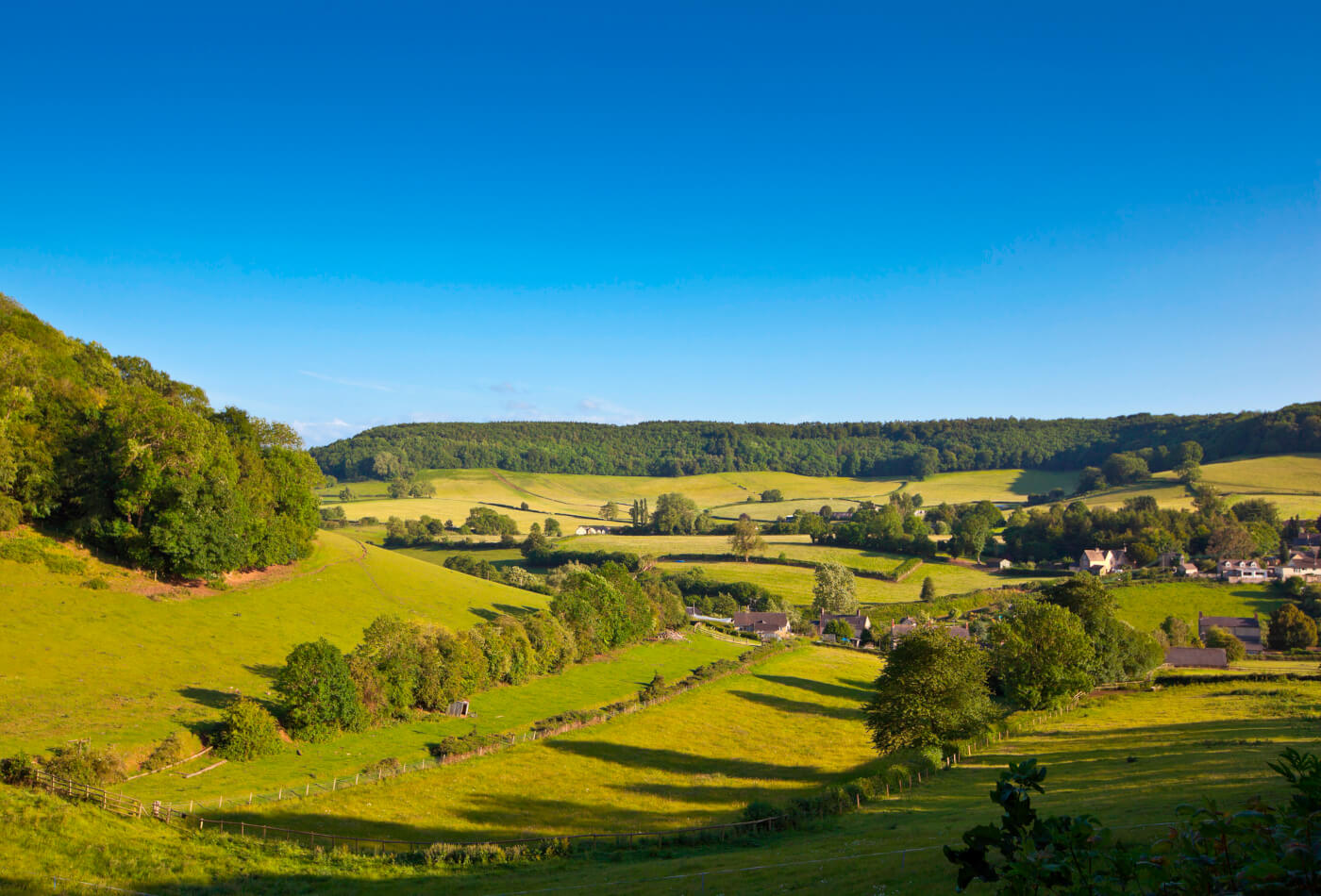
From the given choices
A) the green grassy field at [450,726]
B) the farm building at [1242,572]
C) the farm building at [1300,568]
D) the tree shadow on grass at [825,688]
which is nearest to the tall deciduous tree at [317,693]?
the green grassy field at [450,726]

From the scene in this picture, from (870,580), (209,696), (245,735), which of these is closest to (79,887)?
(245,735)

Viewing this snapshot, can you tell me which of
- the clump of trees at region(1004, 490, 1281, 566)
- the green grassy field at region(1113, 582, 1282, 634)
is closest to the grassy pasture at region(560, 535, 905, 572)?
the clump of trees at region(1004, 490, 1281, 566)

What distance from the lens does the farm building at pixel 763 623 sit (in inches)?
3979

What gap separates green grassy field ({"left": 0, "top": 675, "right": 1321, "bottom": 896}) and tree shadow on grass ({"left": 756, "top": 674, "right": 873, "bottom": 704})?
28527 mm

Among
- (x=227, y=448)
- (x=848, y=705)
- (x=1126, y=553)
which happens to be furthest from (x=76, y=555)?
(x=1126, y=553)

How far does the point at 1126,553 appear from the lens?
122188 millimetres

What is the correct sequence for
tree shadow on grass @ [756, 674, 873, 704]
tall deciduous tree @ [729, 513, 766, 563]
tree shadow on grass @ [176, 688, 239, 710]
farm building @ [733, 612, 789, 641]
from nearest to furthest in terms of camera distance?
tree shadow on grass @ [176, 688, 239, 710], tree shadow on grass @ [756, 674, 873, 704], farm building @ [733, 612, 789, 641], tall deciduous tree @ [729, 513, 766, 563]

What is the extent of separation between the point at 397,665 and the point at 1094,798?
136 ft

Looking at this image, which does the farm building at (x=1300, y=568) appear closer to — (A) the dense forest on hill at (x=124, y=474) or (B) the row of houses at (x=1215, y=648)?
(B) the row of houses at (x=1215, y=648)

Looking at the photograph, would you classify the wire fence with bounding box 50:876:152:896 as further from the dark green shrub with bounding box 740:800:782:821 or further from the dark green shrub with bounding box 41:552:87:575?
the dark green shrub with bounding box 41:552:87:575

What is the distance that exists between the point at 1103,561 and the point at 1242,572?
58.1 feet

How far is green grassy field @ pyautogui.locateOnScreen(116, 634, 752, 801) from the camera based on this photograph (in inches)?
1431

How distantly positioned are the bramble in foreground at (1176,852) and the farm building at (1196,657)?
308 ft

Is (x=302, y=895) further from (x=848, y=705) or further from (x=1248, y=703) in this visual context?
(x=1248, y=703)
